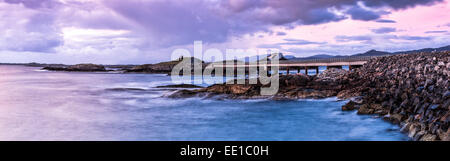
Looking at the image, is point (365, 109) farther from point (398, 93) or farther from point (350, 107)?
point (398, 93)

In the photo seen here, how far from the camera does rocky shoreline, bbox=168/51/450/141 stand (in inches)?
364

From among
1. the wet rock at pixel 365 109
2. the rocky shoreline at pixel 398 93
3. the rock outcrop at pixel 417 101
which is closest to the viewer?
the rock outcrop at pixel 417 101

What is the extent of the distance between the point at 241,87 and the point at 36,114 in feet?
36.9

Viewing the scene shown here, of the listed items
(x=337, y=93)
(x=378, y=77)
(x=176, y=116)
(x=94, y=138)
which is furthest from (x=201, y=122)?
(x=378, y=77)

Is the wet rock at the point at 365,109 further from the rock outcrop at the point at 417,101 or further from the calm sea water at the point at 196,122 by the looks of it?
the calm sea water at the point at 196,122

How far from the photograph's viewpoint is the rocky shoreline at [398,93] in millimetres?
9242

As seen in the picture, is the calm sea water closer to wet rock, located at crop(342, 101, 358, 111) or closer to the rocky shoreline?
wet rock, located at crop(342, 101, 358, 111)

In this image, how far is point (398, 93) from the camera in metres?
13.5

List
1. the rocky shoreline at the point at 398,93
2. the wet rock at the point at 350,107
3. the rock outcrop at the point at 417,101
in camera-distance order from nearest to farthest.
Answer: the rock outcrop at the point at 417,101
the rocky shoreline at the point at 398,93
the wet rock at the point at 350,107

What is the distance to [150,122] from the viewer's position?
14047 millimetres

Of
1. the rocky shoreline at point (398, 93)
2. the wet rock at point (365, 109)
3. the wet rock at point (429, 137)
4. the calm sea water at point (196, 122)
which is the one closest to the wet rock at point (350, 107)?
the rocky shoreline at point (398, 93)

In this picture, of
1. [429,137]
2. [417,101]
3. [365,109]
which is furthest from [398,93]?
[429,137]
